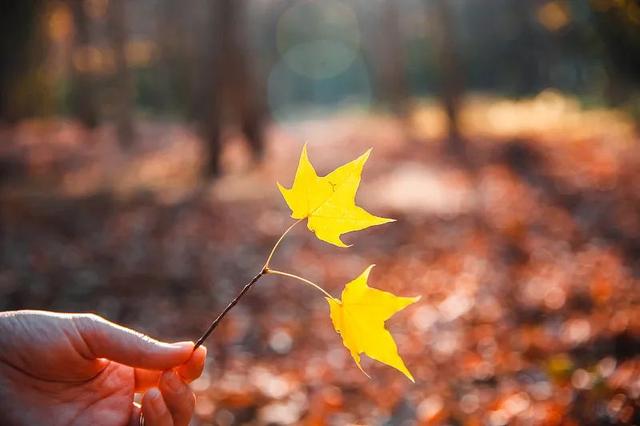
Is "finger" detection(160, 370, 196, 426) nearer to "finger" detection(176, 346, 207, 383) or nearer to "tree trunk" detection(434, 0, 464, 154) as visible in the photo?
"finger" detection(176, 346, 207, 383)

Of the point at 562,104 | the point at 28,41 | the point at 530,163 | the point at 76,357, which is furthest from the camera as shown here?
the point at 562,104

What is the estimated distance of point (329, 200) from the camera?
3.91 feet

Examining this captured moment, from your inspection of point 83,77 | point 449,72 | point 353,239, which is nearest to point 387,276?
point 353,239

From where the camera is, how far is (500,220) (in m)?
7.61

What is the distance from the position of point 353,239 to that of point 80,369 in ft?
19.6

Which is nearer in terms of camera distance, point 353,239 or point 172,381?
point 172,381

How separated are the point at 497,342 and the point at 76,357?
11.1 ft

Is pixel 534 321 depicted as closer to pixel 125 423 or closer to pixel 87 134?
pixel 125 423

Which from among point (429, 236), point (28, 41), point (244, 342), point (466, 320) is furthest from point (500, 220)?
point (28, 41)

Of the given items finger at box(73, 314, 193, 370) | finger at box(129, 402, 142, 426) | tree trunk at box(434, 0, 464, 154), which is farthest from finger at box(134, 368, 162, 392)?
tree trunk at box(434, 0, 464, 154)

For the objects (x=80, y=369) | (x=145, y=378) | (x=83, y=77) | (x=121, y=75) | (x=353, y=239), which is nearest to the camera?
(x=80, y=369)

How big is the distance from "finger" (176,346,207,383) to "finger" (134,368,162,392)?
194 mm

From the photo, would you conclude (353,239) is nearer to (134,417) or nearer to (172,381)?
(134,417)

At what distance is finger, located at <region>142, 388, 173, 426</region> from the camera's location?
140cm
